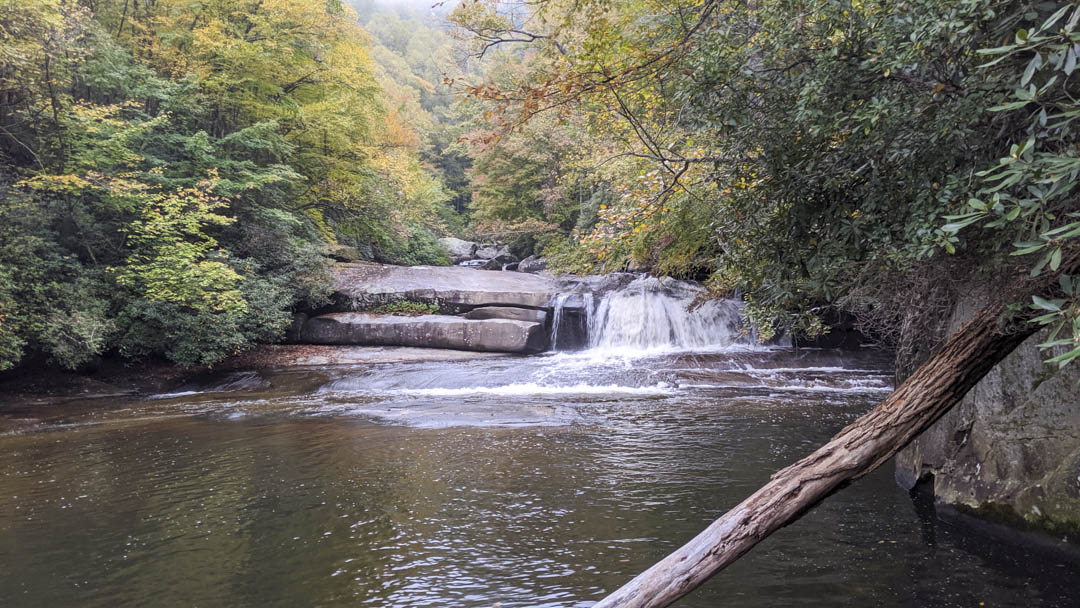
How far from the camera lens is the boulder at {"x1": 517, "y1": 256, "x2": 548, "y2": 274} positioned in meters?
26.8

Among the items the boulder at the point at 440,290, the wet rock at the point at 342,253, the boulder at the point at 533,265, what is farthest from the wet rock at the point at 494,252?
the boulder at the point at 440,290

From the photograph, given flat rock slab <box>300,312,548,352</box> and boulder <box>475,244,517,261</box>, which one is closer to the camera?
flat rock slab <box>300,312,548,352</box>

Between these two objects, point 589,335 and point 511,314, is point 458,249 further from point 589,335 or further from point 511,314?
point 589,335

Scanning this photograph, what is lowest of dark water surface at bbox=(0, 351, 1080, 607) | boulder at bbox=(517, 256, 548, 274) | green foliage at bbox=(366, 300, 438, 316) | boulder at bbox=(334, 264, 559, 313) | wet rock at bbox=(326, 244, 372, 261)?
dark water surface at bbox=(0, 351, 1080, 607)

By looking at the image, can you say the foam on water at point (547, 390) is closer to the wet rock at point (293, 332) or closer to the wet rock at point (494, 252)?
the wet rock at point (293, 332)

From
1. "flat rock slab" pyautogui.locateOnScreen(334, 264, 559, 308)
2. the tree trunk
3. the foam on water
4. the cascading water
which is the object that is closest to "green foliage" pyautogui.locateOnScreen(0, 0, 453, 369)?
"flat rock slab" pyautogui.locateOnScreen(334, 264, 559, 308)

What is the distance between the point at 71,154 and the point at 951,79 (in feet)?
51.3

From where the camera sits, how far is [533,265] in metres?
27.4

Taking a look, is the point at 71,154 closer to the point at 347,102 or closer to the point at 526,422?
the point at 347,102

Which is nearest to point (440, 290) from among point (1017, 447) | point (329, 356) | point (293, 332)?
point (329, 356)

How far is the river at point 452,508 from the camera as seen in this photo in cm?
431

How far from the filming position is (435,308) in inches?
699

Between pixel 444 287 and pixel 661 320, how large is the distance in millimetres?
6199

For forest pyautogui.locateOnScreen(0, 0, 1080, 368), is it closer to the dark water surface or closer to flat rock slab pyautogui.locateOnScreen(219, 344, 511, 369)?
flat rock slab pyautogui.locateOnScreen(219, 344, 511, 369)
